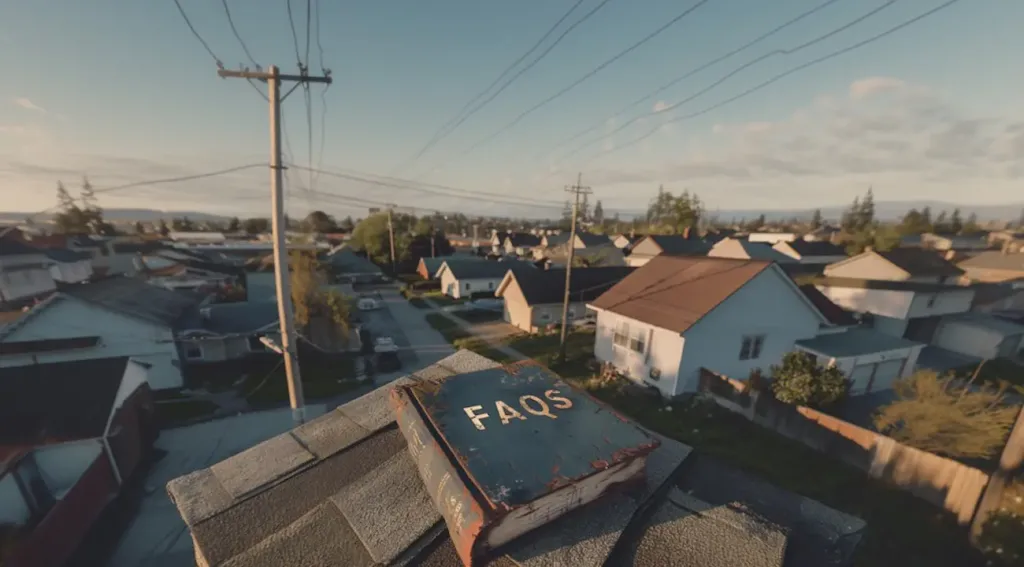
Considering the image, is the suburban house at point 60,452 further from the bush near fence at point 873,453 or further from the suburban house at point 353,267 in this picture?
the suburban house at point 353,267

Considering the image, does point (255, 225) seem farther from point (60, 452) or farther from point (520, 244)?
point (60, 452)

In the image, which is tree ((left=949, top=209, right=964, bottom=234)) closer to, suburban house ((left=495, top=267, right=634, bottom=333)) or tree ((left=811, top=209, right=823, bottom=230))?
tree ((left=811, top=209, right=823, bottom=230))

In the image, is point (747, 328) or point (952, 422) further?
point (747, 328)

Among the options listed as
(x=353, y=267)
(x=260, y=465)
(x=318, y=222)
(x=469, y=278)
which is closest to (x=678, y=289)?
(x=260, y=465)

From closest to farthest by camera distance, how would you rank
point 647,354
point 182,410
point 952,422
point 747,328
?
point 952,422 → point 182,410 → point 747,328 → point 647,354

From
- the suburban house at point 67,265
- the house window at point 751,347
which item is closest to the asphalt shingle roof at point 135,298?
the suburban house at point 67,265

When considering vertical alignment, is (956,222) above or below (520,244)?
above
